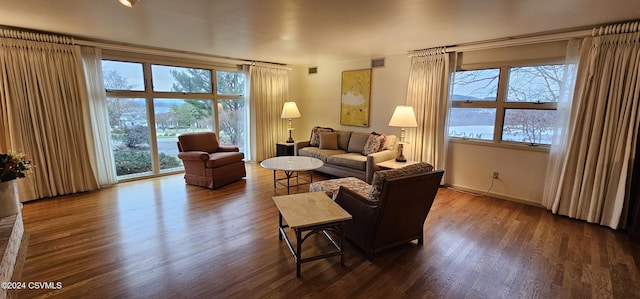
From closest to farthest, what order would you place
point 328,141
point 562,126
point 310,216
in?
point 310,216 → point 562,126 → point 328,141

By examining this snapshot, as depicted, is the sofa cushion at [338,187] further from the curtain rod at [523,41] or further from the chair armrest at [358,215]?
the curtain rod at [523,41]

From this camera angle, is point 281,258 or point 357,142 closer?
point 281,258

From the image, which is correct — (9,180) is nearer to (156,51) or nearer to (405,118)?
(156,51)

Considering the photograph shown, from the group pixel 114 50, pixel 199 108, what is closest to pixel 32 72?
pixel 114 50

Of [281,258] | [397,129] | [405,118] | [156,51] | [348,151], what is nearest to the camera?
[281,258]

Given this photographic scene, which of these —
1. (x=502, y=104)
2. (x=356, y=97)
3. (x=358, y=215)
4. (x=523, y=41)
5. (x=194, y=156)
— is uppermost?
(x=523, y=41)

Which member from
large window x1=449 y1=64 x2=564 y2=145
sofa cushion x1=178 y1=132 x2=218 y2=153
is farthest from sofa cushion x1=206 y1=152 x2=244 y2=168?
large window x1=449 y1=64 x2=564 y2=145

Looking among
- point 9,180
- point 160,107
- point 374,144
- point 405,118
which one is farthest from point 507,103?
point 9,180

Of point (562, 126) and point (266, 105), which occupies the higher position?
point (266, 105)

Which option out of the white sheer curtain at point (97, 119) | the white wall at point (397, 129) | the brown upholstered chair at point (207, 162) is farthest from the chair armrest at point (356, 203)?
the white sheer curtain at point (97, 119)

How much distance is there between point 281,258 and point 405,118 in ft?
9.11

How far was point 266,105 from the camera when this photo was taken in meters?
6.07

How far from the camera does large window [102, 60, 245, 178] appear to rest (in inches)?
177

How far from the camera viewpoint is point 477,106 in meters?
4.10
